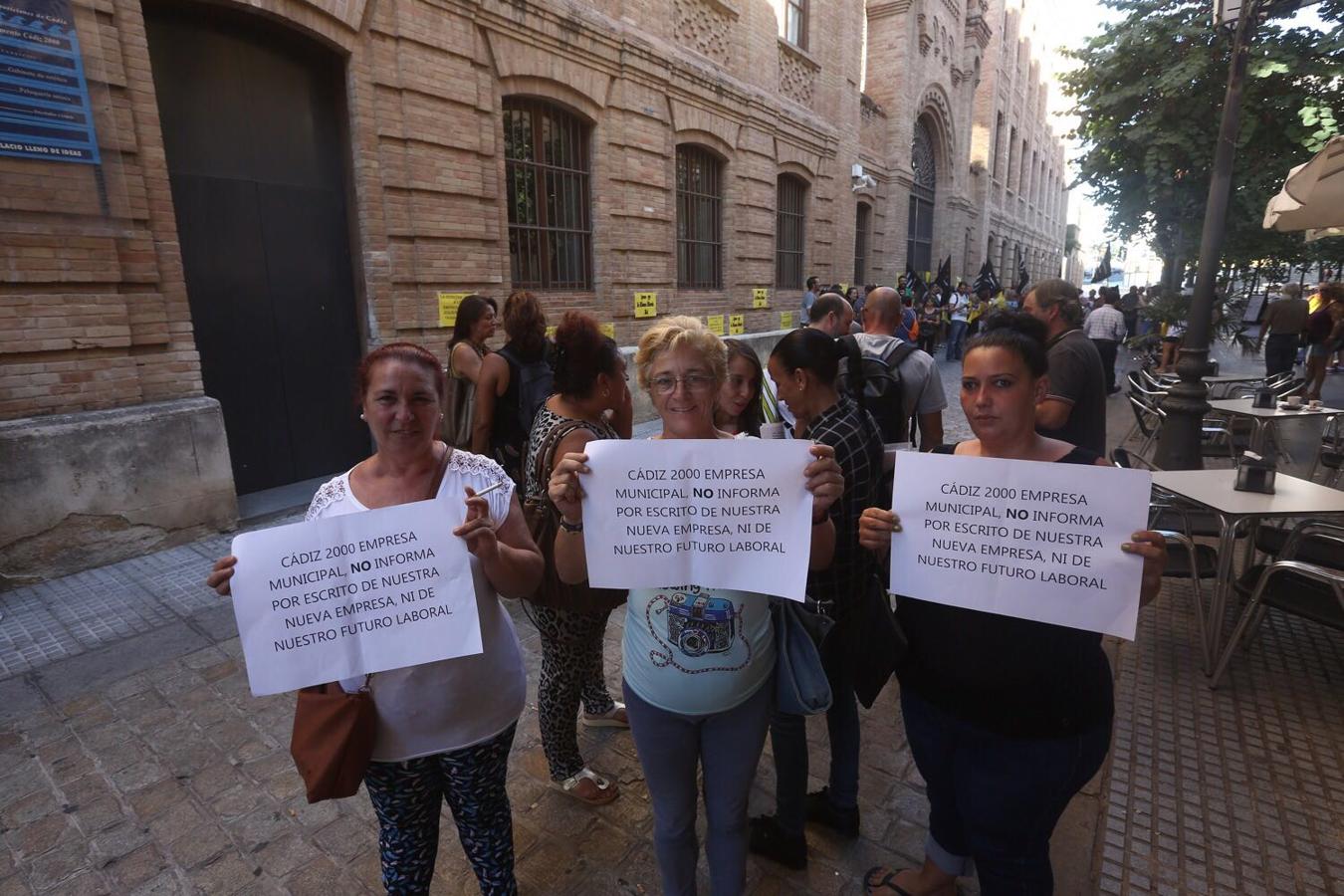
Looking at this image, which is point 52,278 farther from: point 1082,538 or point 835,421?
point 1082,538

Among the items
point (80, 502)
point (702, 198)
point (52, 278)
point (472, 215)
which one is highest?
point (702, 198)

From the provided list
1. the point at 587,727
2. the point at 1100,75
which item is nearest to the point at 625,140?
the point at 587,727

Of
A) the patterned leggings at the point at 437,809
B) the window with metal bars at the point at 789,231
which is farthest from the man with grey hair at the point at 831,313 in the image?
the window with metal bars at the point at 789,231

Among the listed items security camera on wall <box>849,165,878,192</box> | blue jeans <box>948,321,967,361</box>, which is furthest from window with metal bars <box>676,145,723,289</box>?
blue jeans <box>948,321,967,361</box>

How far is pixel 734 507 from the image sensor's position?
1.72m

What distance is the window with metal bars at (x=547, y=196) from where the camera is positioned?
7996 mm

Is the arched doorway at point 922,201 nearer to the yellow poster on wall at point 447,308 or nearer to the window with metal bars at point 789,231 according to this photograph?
the window with metal bars at point 789,231

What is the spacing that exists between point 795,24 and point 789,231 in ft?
12.6

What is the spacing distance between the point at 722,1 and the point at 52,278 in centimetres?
976

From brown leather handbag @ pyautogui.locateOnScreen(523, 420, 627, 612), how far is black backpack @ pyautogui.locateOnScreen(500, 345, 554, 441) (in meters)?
1.68

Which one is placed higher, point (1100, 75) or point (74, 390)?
point (1100, 75)

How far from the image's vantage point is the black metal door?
5.55 meters

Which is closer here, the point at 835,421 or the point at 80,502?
the point at 835,421

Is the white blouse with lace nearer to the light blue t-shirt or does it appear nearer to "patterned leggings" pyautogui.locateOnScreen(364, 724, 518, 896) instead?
"patterned leggings" pyautogui.locateOnScreen(364, 724, 518, 896)
